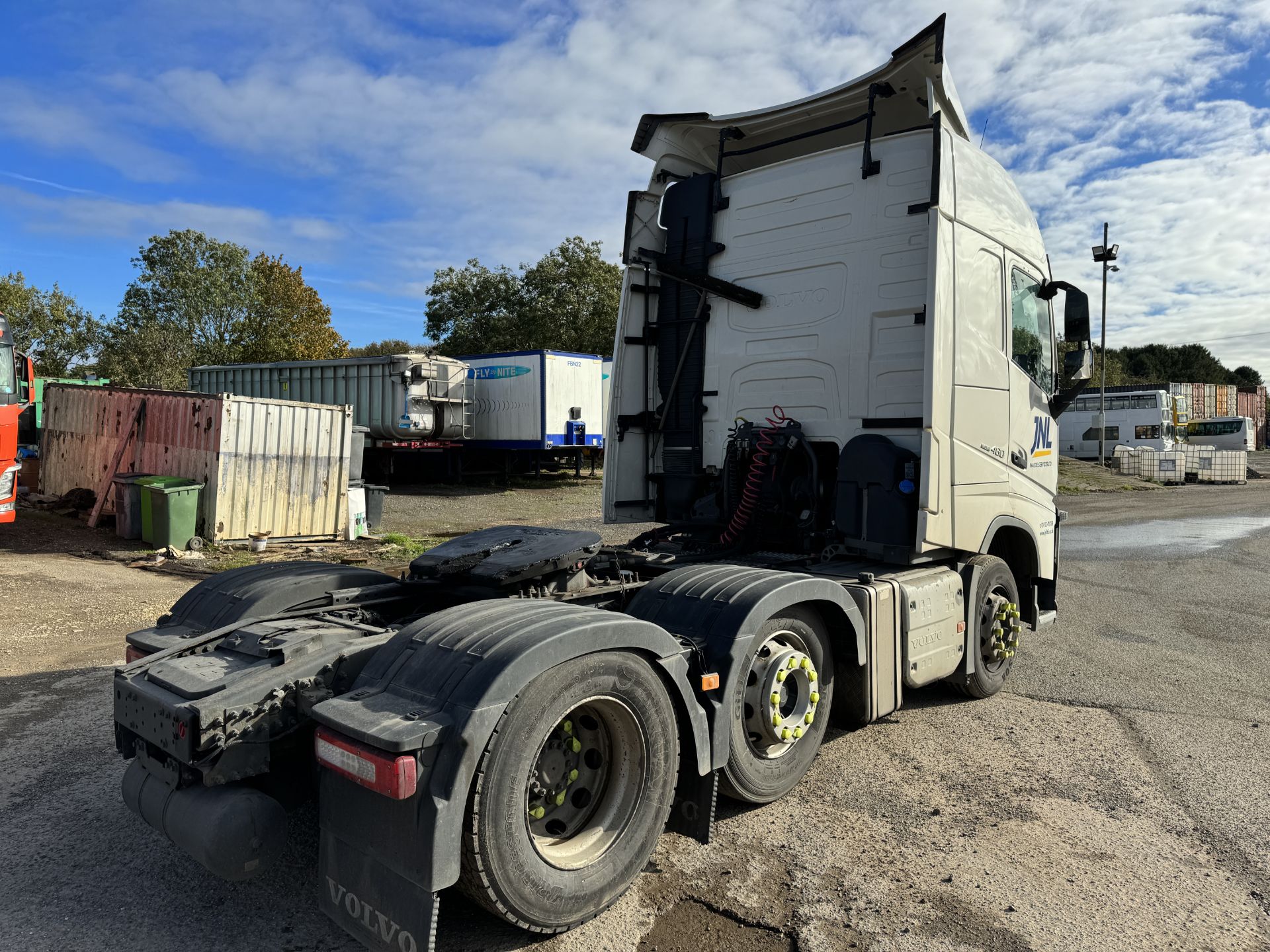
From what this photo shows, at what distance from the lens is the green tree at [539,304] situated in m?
34.0

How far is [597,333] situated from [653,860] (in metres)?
31.6

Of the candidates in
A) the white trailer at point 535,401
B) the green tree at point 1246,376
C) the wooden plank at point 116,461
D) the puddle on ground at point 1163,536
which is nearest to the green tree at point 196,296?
the white trailer at point 535,401

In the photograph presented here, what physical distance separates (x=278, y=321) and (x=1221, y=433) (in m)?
45.8

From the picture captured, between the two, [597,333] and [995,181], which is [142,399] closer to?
[995,181]

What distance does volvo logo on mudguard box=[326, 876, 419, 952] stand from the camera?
8.18 feet

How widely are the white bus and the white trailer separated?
2347 cm

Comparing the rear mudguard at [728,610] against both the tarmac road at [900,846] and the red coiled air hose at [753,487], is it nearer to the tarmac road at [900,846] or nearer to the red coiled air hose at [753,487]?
the tarmac road at [900,846]

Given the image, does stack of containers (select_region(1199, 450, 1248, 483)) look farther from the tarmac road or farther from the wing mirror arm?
the wing mirror arm

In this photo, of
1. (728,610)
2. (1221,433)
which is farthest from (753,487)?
(1221,433)

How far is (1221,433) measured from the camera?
41875 millimetres

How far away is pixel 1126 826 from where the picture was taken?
3.84 meters

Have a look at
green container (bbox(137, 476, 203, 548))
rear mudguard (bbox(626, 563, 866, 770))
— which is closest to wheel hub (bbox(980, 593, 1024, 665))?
rear mudguard (bbox(626, 563, 866, 770))

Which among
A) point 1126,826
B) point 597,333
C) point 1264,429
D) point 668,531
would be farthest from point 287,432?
point 1264,429

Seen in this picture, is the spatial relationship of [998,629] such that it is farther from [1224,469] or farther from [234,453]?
[1224,469]
